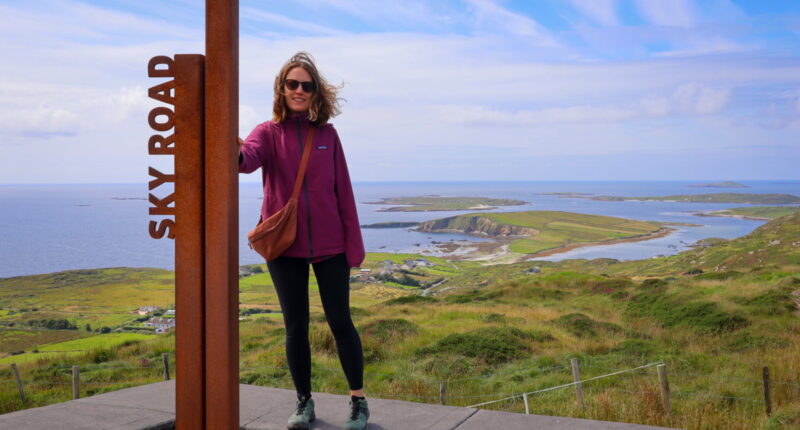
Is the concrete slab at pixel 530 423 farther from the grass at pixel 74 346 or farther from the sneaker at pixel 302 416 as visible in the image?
the grass at pixel 74 346

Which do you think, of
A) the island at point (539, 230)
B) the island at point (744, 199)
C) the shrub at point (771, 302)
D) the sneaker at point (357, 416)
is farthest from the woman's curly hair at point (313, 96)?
the island at point (744, 199)

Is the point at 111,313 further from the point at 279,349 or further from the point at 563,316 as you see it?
the point at 563,316

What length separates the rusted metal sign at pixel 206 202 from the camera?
6.94 ft

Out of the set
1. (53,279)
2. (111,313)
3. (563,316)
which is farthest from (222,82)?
(53,279)

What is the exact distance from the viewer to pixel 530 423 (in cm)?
280

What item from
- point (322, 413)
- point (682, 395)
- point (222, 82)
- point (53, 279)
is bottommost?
point (53, 279)

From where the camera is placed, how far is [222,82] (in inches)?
83.3

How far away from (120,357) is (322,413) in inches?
354

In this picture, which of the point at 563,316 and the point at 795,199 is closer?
the point at 563,316

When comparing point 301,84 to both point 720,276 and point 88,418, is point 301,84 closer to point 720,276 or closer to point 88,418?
point 88,418

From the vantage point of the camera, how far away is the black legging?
95.3 inches

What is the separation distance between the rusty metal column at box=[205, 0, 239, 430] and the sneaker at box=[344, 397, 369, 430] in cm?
58

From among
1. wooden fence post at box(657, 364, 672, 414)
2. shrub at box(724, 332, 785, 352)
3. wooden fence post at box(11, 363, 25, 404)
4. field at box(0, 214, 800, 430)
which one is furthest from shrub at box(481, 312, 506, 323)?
wooden fence post at box(11, 363, 25, 404)

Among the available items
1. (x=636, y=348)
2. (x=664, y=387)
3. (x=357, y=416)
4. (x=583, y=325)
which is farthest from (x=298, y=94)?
(x=583, y=325)
